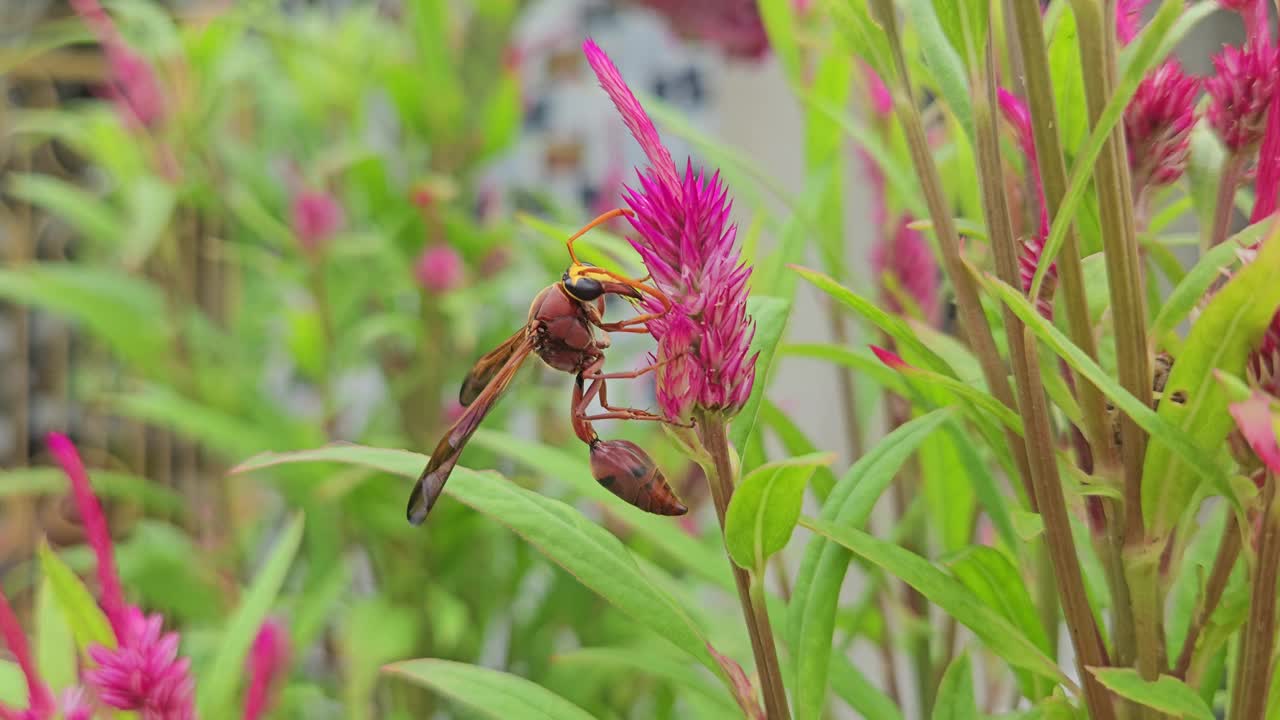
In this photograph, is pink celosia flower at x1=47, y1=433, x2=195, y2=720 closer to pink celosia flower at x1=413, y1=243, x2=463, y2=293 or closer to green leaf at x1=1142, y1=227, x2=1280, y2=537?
green leaf at x1=1142, y1=227, x2=1280, y2=537

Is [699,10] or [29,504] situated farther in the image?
[29,504]

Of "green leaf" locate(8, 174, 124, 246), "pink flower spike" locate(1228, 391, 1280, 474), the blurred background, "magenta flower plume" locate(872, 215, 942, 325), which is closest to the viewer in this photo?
"pink flower spike" locate(1228, 391, 1280, 474)

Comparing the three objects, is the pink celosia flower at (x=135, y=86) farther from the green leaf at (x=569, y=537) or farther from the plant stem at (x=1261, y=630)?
the plant stem at (x=1261, y=630)

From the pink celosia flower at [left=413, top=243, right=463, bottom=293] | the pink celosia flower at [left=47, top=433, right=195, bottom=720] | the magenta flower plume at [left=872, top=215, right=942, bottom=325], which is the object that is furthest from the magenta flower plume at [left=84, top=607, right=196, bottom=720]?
the pink celosia flower at [left=413, top=243, right=463, bottom=293]

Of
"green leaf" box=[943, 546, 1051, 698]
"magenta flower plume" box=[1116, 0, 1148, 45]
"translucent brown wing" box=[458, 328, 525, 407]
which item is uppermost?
"magenta flower plume" box=[1116, 0, 1148, 45]

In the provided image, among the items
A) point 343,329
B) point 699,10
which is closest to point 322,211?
point 343,329

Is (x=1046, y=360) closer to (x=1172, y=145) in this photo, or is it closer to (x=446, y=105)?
(x=1172, y=145)

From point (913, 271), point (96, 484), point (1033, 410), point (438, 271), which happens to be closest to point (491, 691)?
point (1033, 410)

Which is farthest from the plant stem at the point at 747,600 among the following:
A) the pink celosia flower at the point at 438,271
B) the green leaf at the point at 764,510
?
the pink celosia flower at the point at 438,271
